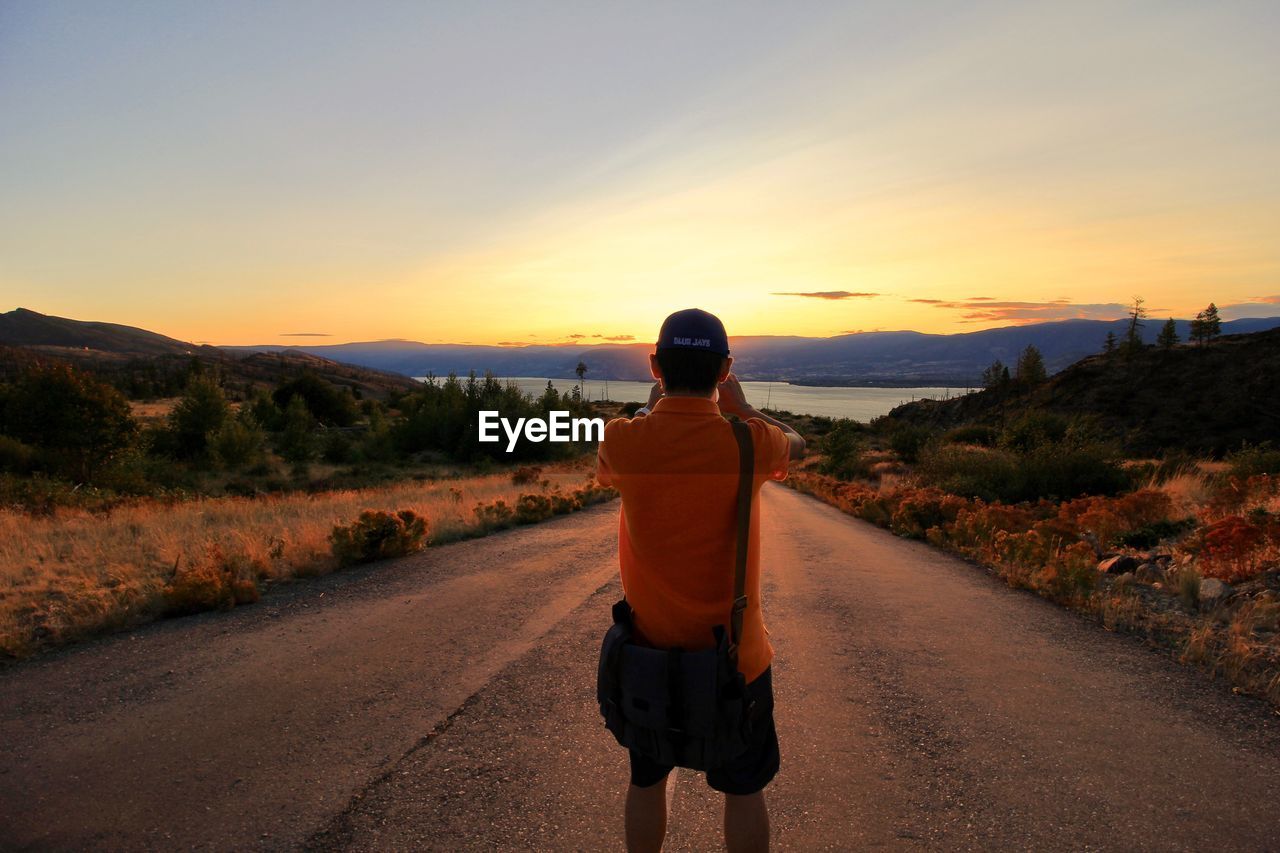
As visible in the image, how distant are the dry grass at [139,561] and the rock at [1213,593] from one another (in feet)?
31.8

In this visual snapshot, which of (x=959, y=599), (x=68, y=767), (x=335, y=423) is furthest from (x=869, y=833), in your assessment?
(x=335, y=423)

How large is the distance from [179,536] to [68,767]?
792 cm

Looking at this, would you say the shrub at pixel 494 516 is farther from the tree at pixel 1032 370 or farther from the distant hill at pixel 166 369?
the tree at pixel 1032 370

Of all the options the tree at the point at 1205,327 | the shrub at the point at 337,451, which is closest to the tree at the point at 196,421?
the shrub at the point at 337,451

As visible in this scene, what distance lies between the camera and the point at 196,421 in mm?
37906

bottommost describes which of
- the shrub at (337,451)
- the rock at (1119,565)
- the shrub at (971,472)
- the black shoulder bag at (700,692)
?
the shrub at (337,451)

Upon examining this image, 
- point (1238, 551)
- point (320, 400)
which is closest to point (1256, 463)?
point (1238, 551)

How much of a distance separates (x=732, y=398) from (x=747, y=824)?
4.56ft

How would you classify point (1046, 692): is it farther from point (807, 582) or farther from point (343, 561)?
point (343, 561)

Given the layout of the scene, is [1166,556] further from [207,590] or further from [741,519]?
[207,590]

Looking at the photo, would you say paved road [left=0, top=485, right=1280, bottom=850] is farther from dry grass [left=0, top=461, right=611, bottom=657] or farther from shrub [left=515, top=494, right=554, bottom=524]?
shrub [left=515, top=494, right=554, bottom=524]

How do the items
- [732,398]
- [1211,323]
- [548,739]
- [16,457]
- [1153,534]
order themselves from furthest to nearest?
[1211,323], [16,457], [1153,534], [548,739], [732,398]

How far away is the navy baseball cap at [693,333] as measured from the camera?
2078mm

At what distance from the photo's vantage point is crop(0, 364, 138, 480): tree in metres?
25.8
